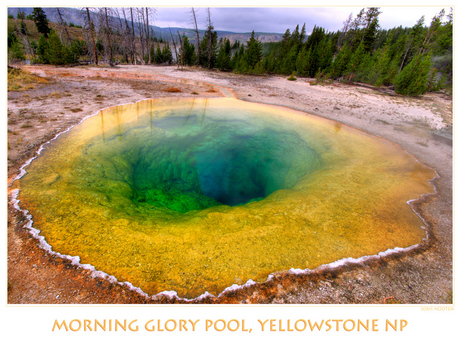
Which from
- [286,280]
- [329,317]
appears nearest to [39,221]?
[286,280]

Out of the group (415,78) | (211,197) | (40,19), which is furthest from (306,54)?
(40,19)

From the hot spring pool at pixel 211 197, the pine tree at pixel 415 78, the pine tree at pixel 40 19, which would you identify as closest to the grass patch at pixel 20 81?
the hot spring pool at pixel 211 197

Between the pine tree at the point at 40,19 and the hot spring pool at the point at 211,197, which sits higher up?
the pine tree at the point at 40,19

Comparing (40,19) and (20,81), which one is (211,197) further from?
(40,19)

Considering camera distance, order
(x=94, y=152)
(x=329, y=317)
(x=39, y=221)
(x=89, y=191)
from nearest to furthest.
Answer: (x=329, y=317), (x=39, y=221), (x=89, y=191), (x=94, y=152)

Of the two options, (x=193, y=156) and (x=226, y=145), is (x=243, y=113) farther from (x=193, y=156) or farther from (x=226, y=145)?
(x=193, y=156)

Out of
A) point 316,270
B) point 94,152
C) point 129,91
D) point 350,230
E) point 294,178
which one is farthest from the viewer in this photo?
point 129,91

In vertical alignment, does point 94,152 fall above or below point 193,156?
above

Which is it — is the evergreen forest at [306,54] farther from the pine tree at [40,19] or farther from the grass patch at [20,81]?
the grass patch at [20,81]
